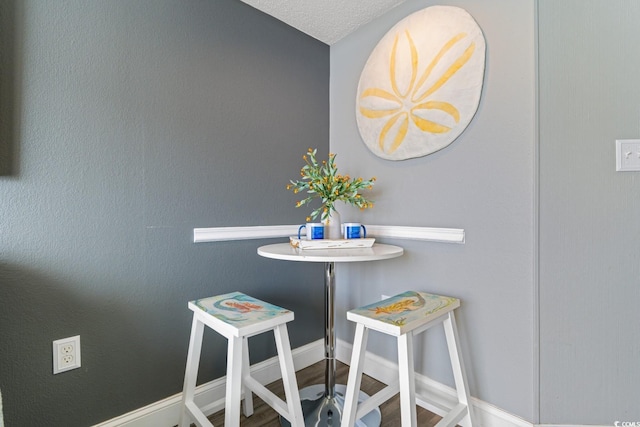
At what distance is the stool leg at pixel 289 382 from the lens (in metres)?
1.05

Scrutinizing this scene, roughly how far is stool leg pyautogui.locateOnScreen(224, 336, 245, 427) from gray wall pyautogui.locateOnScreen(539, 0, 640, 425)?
1.18 meters

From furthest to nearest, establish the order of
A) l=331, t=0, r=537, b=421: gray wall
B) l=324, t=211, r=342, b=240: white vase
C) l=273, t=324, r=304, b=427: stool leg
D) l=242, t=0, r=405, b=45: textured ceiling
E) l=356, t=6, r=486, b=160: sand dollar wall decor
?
l=242, t=0, r=405, b=45: textured ceiling, l=324, t=211, r=342, b=240: white vase, l=356, t=6, r=486, b=160: sand dollar wall decor, l=331, t=0, r=537, b=421: gray wall, l=273, t=324, r=304, b=427: stool leg

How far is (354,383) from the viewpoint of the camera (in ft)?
3.46

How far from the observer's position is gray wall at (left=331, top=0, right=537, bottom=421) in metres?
1.16

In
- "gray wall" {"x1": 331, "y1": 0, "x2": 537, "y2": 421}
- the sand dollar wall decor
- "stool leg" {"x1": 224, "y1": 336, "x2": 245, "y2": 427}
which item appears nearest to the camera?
"stool leg" {"x1": 224, "y1": 336, "x2": 245, "y2": 427}

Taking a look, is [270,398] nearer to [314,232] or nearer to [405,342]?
[405,342]

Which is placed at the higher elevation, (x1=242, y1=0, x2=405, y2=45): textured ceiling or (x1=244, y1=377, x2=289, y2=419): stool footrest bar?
(x1=242, y1=0, x2=405, y2=45): textured ceiling

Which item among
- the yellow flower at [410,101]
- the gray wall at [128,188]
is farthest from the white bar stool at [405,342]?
the yellow flower at [410,101]

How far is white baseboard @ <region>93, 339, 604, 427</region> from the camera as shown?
3.98 ft

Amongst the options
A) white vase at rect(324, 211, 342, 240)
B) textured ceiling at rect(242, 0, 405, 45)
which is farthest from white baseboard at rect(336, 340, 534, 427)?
textured ceiling at rect(242, 0, 405, 45)

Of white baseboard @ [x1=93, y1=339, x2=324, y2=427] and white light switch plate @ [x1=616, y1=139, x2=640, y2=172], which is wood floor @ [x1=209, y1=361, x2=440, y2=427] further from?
white light switch plate @ [x1=616, y1=139, x2=640, y2=172]

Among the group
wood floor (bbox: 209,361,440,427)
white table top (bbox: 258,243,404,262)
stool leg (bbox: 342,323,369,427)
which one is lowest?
wood floor (bbox: 209,361,440,427)

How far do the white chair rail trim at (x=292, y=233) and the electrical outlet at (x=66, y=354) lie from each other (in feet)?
1.92

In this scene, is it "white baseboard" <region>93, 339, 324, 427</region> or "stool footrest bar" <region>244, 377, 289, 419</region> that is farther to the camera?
"white baseboard" <region>93, 339, 324, 427</region>
